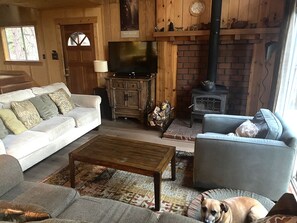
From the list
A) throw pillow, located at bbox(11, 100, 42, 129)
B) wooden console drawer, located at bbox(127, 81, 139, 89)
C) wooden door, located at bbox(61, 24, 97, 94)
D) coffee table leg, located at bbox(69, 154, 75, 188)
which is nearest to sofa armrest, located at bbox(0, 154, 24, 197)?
coffee table leg, located at bbox(69, 154, 75, 188)

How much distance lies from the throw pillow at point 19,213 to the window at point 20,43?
5.51m

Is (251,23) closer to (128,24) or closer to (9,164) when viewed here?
(128,24)

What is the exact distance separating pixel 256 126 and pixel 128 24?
131 inches

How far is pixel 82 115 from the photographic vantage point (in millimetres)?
3533

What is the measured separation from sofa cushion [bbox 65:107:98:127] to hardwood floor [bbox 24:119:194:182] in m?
0.32

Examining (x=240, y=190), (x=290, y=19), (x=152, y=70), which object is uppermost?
(x=290, y=19)

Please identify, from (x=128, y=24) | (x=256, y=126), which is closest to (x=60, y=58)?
(x=128, y=24)

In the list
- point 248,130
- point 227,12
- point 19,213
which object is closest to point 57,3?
point 227,12

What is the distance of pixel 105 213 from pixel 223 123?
189cm

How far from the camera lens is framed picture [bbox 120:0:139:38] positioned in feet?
14.6

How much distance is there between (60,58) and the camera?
17.7ft

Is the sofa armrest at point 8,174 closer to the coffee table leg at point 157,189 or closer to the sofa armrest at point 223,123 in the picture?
the coffee table leg at point 157,189

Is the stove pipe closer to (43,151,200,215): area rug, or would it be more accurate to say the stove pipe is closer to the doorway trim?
(43,151,200,215): area rug

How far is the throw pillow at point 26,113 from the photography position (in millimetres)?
2906
